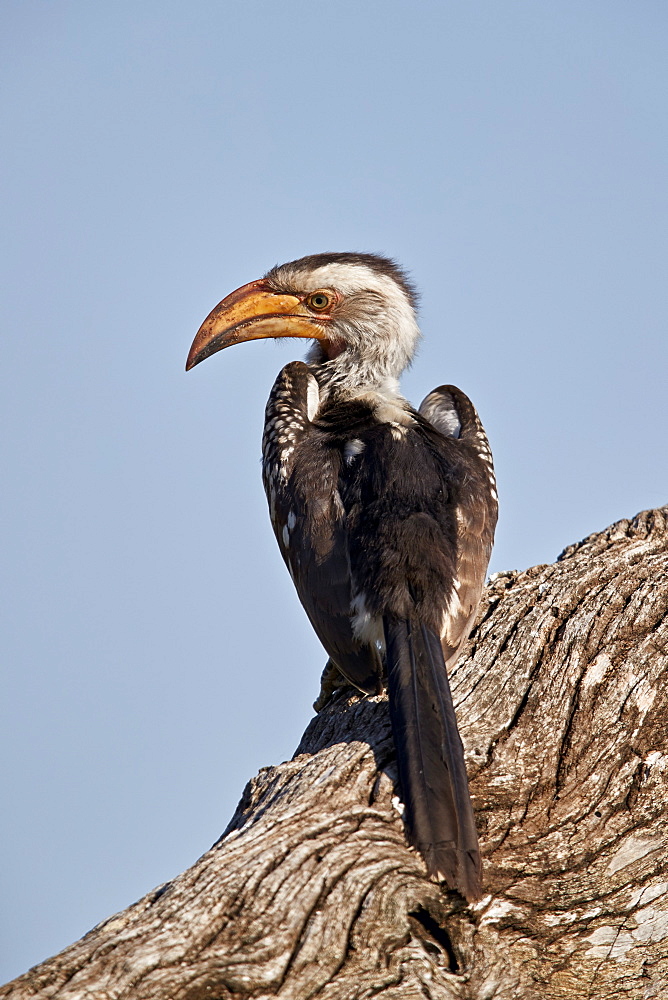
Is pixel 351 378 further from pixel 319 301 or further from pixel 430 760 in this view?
pixel 430 760

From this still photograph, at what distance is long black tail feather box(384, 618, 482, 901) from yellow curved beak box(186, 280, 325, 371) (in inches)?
121

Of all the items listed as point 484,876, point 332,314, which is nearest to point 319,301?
point 332,314

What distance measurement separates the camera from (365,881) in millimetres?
2936

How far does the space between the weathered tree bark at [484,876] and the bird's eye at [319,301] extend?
3156mm

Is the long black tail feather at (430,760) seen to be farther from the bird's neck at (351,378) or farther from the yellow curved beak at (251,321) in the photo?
the yellow curved beak at (251,321)

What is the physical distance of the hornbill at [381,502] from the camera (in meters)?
3.51

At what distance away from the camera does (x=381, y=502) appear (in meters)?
4.87

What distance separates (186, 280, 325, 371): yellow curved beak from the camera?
21.7ft

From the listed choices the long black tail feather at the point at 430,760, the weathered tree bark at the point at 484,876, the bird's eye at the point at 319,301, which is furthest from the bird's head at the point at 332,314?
the long black tail feather at the point at 430,760

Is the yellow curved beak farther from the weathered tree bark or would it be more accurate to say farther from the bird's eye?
the weathered tree bark

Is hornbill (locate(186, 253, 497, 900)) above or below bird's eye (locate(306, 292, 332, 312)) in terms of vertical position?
below

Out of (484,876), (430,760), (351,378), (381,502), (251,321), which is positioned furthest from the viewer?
(251,321)

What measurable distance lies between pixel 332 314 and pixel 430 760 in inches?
159

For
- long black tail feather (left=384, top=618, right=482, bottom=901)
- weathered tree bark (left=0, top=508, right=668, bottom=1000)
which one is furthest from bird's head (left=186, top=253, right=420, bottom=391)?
long black tail feather (left=384, top=618, right=482, bottom=901)
